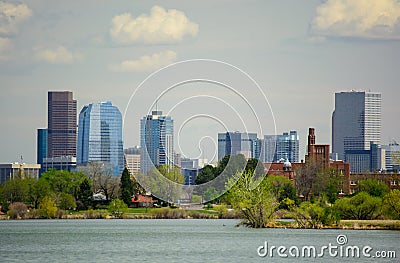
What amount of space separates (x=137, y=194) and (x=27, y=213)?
2475cm

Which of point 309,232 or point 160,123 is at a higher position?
point 160,123

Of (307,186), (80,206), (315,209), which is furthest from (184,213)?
(315,209)

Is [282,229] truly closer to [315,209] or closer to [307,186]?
[315,209]

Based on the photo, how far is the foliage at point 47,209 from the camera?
124 meters

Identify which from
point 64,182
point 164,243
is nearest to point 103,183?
point 64,182

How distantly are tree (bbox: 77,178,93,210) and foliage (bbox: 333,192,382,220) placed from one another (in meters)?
43.6

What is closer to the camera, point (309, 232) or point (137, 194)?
point (309, 232)

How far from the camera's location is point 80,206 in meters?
133

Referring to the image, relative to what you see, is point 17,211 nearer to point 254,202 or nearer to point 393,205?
point 254,202

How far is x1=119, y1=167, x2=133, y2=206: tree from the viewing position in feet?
452

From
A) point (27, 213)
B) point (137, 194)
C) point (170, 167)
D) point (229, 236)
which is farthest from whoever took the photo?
point (170, 167)

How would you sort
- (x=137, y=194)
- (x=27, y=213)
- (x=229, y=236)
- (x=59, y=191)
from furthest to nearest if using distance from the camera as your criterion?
(x=137, y=194) → (x=59, y=191) → (x=27, y=213) → (x=229, y=236)

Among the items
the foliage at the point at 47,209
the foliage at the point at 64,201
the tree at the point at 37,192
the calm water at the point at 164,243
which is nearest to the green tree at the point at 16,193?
the tree at the point at 37,192

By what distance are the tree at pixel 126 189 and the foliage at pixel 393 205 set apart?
53010mm
